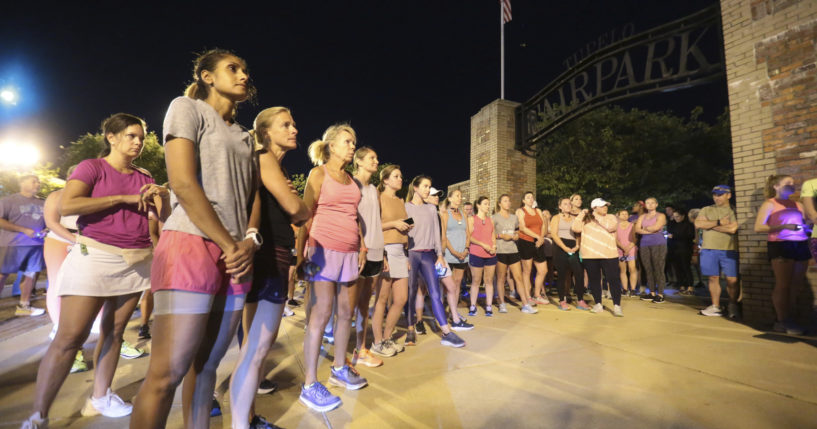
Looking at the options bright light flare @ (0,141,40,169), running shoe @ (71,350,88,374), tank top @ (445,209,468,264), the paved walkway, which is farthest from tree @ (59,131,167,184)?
tank top @ (445,209,468,264)

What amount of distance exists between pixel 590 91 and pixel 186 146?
9587 mm

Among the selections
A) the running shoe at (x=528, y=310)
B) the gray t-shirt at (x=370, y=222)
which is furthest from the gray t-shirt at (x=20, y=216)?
the running shoe at (x=528, y=310)

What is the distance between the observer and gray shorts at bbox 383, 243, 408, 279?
375 centimetres

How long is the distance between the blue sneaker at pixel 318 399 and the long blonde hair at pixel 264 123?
1648 millimetres

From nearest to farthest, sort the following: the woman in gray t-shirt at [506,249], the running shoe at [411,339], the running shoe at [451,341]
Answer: the running shoe at [451,341]
the running shoe at [411,339]
the woman in gray t-shirt at [506,249]

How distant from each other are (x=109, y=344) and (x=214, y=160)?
181cm

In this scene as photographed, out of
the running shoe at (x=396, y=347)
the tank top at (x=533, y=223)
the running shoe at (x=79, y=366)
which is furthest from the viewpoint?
the tank top at (x=533, y=223)

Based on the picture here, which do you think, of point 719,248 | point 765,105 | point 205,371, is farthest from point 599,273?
point 205,371

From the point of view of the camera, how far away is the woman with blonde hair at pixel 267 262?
1.87 m

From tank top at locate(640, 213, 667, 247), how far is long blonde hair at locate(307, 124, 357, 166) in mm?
7195

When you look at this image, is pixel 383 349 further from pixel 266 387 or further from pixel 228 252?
pixel 228 252

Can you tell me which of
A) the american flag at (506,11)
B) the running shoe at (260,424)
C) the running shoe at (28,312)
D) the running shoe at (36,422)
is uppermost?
the american flag at (506,11)

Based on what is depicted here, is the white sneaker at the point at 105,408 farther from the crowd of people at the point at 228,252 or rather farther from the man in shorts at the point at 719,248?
the man in shorts at the point at 719,248

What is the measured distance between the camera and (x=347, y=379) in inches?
108
